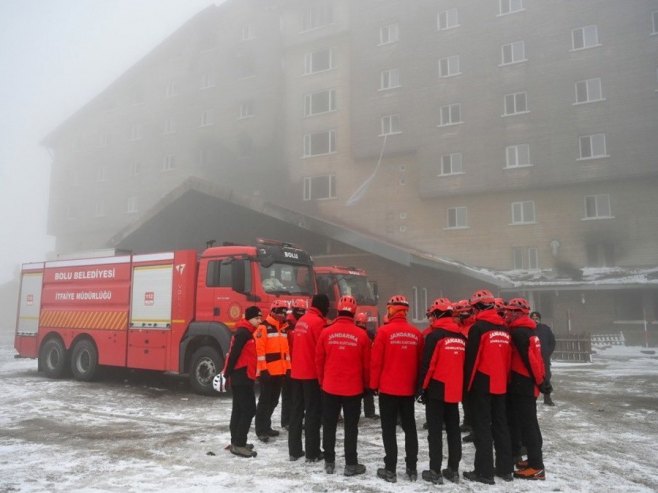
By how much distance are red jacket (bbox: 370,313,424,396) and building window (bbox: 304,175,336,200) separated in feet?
99.1

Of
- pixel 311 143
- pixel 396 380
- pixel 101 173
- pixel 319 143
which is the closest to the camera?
pixel 396 380

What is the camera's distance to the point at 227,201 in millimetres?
20375

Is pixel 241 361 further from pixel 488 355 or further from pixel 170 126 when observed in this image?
pixel 170 126

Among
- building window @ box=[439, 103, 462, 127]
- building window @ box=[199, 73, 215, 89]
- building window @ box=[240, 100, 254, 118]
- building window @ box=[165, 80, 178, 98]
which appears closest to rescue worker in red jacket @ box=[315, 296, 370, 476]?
building window @ box=[439, 103, 462, 127]

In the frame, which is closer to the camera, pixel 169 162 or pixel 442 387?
pixel 442 387

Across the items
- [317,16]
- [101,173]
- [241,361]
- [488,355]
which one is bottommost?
[241,361]

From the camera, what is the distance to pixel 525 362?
5660mm

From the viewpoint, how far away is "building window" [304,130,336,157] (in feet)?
118

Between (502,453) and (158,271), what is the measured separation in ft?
27.0

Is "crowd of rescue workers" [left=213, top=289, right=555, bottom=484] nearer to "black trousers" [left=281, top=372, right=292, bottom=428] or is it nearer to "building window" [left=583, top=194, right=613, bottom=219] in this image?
"black trousers" [left=281, top=372, right=292, bottom=428]

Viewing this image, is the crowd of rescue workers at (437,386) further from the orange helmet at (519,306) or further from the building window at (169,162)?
the building window at (169,162)

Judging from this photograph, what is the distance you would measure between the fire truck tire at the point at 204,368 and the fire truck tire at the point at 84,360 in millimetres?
3178

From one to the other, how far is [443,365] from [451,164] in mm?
27553

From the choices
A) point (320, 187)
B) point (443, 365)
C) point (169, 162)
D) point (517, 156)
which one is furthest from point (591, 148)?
point (169, 162)
